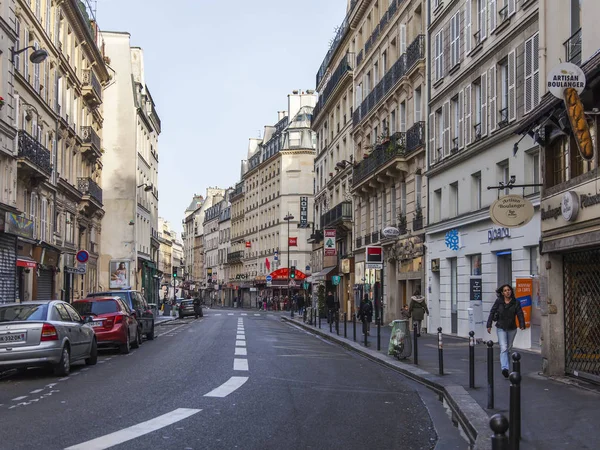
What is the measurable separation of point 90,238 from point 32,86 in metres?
18.8

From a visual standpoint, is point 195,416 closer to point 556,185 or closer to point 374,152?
point 556,185

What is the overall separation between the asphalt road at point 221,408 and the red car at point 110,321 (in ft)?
10.9

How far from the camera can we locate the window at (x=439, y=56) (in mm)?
32094

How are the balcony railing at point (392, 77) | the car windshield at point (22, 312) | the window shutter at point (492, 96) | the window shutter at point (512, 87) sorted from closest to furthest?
the car windshield at point (22, 312) → the window shutter at point (512, 87) → the window shutter at point (492, 96) → the balcony railing at point (392, 77)

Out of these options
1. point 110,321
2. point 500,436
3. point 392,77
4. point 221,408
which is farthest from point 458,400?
point 392,77

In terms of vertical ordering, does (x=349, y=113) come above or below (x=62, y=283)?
above

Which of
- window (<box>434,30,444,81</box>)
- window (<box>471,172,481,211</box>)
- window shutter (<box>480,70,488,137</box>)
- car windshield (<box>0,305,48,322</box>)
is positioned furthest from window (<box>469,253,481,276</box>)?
car windshield (<box>0,305,48,322</box>)

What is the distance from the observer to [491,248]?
85.6 ft

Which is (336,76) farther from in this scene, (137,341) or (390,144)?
(137,341)

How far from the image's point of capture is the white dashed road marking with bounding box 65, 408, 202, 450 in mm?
8023

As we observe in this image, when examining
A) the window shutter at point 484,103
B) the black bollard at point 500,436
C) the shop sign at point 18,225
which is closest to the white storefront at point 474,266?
the window shutter at point 484,103

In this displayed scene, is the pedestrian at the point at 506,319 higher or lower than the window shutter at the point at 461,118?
lower

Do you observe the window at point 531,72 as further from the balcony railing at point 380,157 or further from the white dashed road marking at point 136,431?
the white dashed road marking at point 136,431

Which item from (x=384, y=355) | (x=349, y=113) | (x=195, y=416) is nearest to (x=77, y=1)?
(x=349, y=113)
